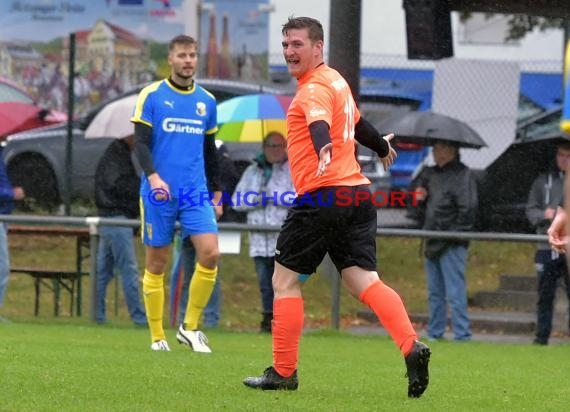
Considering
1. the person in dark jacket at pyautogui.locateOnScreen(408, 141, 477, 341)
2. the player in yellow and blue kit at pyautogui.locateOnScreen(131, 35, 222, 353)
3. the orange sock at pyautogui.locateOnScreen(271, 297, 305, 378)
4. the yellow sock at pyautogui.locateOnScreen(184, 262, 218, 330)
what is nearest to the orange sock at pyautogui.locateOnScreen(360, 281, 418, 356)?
the orange sock at pyautogui.locateOnScreen(271, 297, 305, 378)

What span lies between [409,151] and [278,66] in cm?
357

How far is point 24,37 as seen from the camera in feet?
93.8

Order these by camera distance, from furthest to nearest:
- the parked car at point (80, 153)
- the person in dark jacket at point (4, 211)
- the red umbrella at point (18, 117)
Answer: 1. the parked car at point (80, 153)
2. the red umbrella at point (18, 117)
3. the person in dark jacket at point (4, 211)

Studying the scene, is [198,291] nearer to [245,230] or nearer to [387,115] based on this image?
[245,230]

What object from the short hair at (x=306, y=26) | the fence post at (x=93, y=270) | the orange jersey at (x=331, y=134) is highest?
the short hair at (x=306, y=26)

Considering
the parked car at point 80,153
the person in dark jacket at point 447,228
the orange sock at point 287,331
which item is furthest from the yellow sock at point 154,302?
the parked car at point 80,153

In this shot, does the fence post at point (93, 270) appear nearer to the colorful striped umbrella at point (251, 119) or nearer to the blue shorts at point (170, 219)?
the colorful striped umbrella at point (251, 119)

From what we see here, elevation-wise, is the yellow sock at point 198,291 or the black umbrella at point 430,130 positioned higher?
the black umbrella at point 430,130

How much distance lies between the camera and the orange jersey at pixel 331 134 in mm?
7789

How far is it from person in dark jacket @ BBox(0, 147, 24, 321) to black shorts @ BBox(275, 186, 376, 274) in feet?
21.9

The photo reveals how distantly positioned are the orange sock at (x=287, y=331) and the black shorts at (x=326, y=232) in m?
0.20

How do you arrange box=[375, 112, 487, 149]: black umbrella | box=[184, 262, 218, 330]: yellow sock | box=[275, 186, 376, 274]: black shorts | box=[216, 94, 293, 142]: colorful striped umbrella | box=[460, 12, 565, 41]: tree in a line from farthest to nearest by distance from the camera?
box=[460, 12, 565, 41]: tree, box=[216, 94, 293, 142]: colorful striped umbrella, box=[375, 112, 487, 149]: black umbrella, box=[184, 262, 218, 330]: yellow sock, box=[275, 186, 376, 274]: black shorts

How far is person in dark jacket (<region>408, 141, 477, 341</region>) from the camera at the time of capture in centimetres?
1428

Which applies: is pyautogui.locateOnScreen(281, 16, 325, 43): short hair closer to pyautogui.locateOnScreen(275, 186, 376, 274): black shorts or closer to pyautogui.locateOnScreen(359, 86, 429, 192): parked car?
pyautogui.locateOnScreen(275, 186, 376, 274): black shorts
